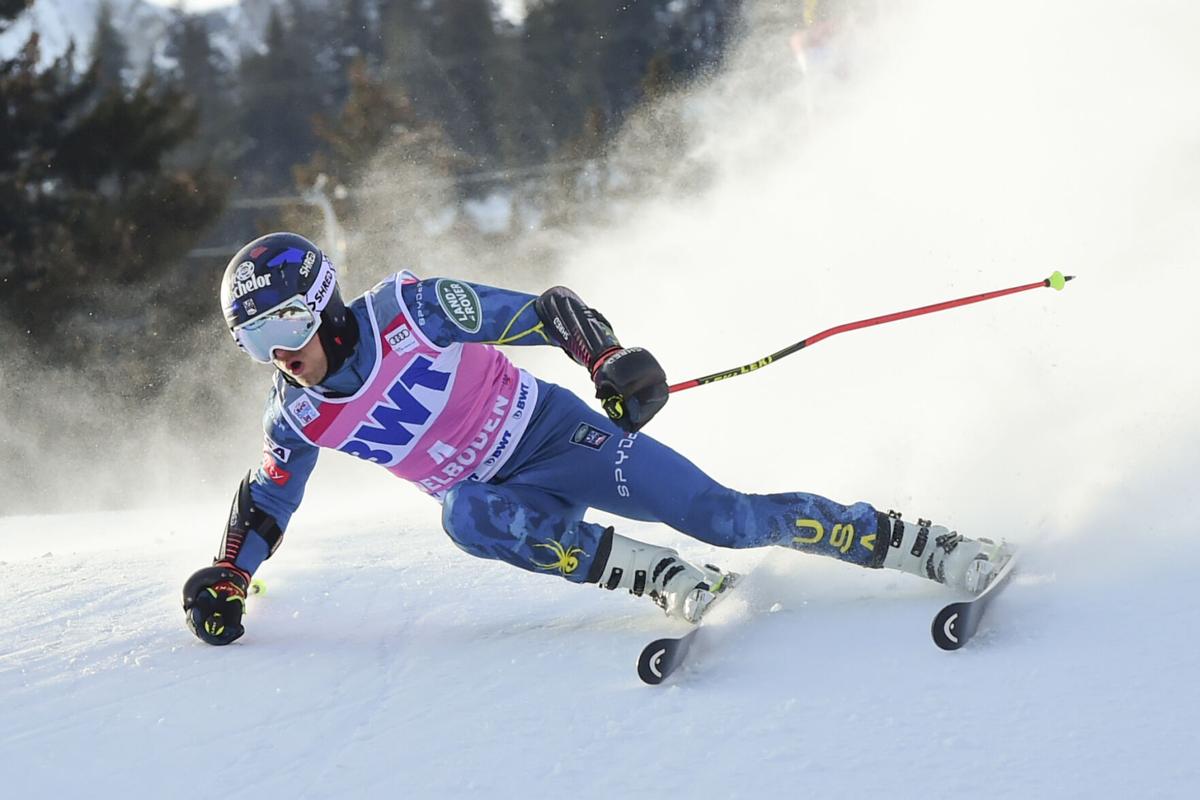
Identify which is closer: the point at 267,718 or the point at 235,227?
the point at 267,718

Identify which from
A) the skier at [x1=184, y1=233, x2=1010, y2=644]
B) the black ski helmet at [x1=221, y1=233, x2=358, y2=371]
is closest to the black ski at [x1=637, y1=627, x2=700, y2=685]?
the skier at [x1=184, y1=233, x2=1010, y2=644]

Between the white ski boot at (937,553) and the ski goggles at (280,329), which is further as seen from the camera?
the ski goggles at (280,329)

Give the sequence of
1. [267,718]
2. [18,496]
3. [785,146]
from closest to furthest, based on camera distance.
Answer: [267,718] < [785,146] < [18,496]

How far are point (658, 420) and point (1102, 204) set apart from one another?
2544 mm

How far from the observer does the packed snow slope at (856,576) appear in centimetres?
235

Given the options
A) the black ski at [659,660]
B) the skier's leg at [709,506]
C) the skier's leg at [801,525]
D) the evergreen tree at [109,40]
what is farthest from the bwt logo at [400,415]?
the evergreen tree at [109,40]

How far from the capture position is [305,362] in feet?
10.5

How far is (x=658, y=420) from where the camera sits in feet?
23.0

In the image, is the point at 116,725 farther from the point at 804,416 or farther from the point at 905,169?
the point at 905,169

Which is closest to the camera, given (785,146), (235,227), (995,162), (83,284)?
(995,162)

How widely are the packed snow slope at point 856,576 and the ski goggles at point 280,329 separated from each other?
78 centimetres

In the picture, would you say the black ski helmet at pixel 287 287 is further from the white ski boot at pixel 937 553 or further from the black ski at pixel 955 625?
the black ski at pixel 955 625

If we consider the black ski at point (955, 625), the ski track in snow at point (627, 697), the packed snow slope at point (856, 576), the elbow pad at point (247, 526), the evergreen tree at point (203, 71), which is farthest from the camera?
the evergreen tree at point (203, 71)

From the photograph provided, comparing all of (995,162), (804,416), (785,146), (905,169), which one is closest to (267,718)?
(804,416)
